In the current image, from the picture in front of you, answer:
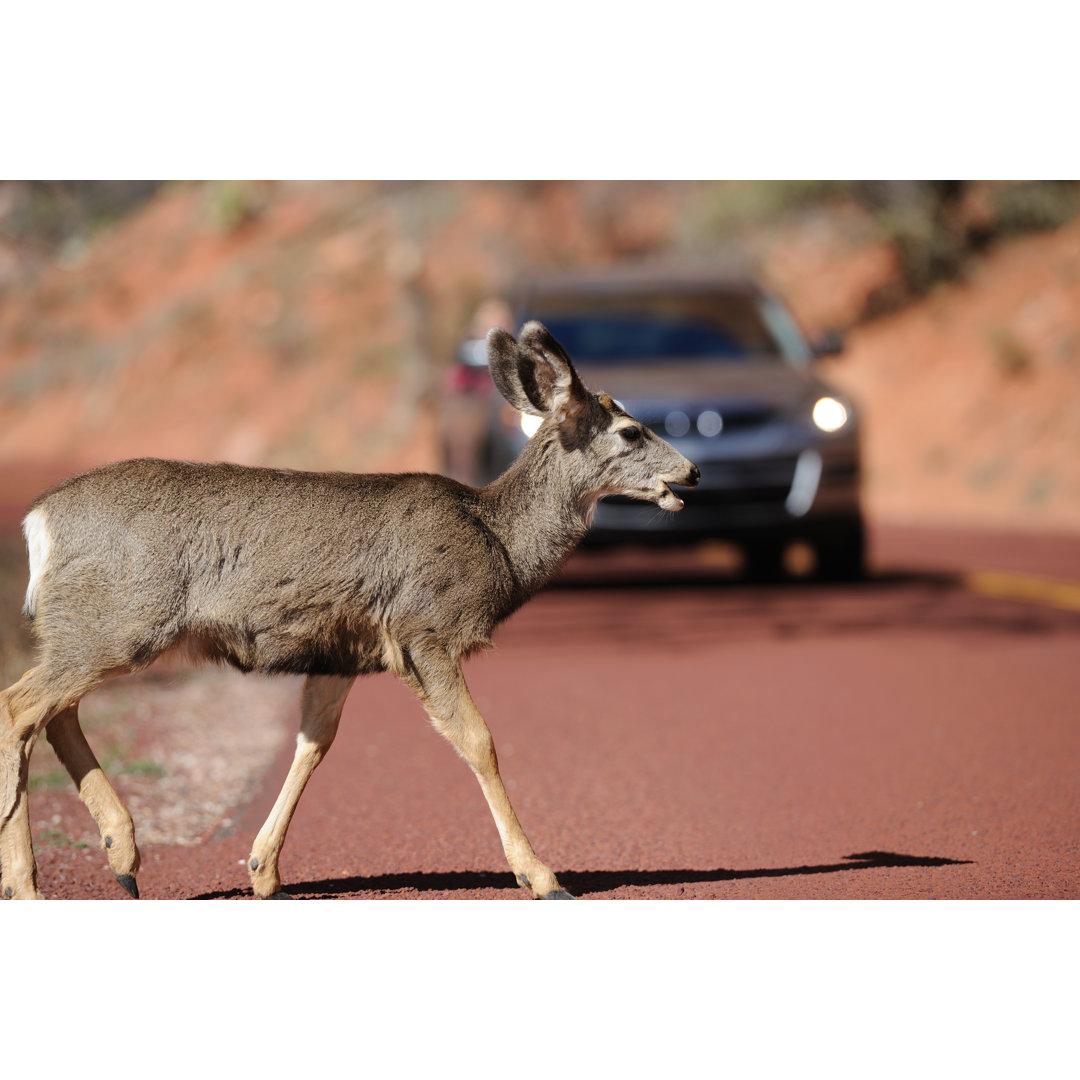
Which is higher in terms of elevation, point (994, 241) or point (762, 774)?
point (994, 241)

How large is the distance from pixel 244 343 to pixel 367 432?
9.47 meters

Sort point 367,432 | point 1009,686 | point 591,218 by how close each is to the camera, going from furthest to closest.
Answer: point 591,218, point 367,432, point 1009,686

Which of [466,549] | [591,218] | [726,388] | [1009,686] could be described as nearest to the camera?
[466,549]

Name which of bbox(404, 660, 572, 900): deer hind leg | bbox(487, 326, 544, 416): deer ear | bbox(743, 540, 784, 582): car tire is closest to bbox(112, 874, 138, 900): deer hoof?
bbox(404, 660, 572, 900): deer hind leg

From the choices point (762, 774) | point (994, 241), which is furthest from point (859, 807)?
point (994, 241)

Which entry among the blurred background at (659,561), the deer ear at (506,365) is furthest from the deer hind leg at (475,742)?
the deer ear at (506,365)

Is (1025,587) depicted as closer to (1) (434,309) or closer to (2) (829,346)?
(2) (829,346)

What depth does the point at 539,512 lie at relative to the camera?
241 inches

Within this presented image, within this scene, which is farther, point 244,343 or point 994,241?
point 244,343

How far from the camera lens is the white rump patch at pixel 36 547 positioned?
219 inches

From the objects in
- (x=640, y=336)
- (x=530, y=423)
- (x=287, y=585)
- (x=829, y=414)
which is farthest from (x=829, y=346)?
(x=287, y=585)

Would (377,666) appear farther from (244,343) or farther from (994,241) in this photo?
(244,343)

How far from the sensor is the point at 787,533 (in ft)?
47.4

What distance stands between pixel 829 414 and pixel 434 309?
29.7 meters
